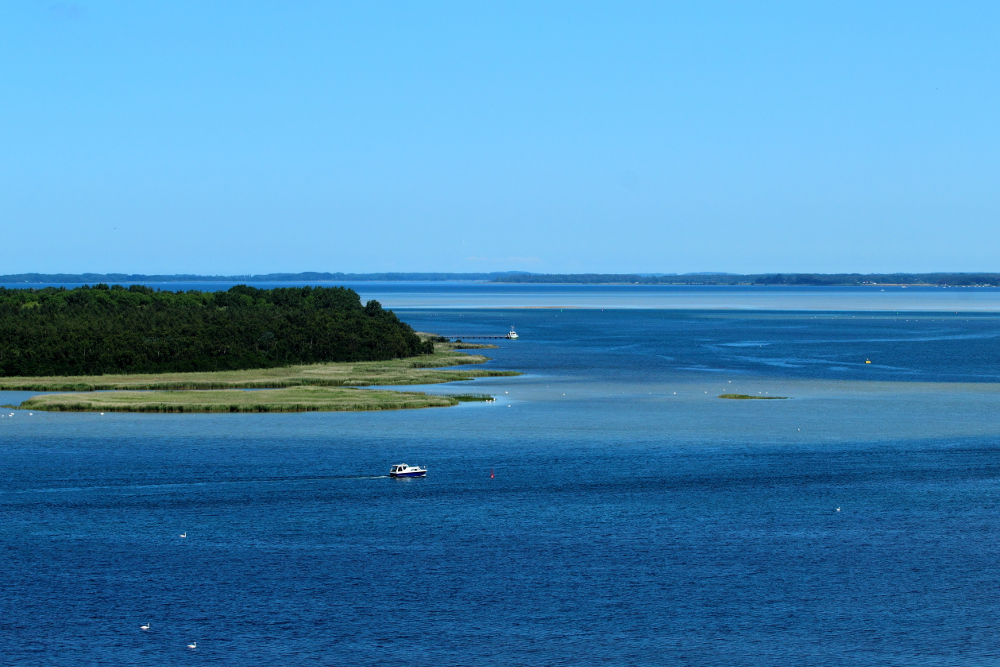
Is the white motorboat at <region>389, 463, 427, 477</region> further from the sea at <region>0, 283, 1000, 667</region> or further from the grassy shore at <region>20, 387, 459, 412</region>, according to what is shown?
the grassy shore at <region>20, 387, 459, 412</region>

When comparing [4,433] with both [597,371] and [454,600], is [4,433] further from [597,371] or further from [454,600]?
[597,371]

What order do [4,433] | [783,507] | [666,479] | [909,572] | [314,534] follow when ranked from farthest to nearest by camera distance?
1. [4,433]
2. [666,479]
3. [783,507]
4. [314,534]
5. [909,572]

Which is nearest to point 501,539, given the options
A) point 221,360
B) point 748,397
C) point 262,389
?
point 748,397

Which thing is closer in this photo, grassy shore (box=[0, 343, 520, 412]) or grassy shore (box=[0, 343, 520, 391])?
grassy shore (box=[0, 343, 520, 412])

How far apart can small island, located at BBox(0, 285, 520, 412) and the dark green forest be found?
0.52ft

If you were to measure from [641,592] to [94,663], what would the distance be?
2273 centimetres

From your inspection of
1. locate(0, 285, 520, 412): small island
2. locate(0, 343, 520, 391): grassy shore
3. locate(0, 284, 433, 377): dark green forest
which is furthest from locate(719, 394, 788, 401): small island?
locate(0, 284, 433, 377): dark green forest

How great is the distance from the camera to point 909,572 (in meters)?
55.2

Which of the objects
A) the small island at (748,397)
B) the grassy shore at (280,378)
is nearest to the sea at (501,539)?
the small island at (748,397)

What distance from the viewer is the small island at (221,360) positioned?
379 ft

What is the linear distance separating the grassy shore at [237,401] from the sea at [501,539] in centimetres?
401

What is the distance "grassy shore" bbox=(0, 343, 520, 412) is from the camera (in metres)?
111

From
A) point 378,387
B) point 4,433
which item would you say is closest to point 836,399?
point 378,387

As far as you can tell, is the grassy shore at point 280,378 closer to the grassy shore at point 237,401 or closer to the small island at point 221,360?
Answer: the small island at point 221,360
